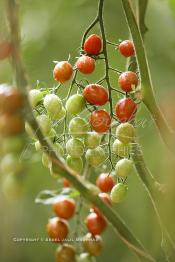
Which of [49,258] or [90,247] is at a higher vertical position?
[90,247]

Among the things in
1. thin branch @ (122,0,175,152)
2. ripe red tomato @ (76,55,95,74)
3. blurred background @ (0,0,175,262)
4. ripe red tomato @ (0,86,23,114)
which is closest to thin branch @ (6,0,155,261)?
ripe red tomato @ (0,86,23,114)

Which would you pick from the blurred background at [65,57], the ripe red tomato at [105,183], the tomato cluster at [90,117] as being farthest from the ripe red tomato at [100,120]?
the blurred background at [65,57]

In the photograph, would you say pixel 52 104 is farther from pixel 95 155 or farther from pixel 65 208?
pixel 65 208

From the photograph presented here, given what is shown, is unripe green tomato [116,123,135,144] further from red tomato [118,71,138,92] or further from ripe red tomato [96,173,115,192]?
ripe red tomato [96,173,115,192]

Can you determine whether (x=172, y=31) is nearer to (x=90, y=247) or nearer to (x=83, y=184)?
(x=90, y=247)

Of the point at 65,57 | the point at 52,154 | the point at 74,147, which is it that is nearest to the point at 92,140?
the point at 74,147

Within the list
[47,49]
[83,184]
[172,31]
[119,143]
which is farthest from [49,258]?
[83,184]
